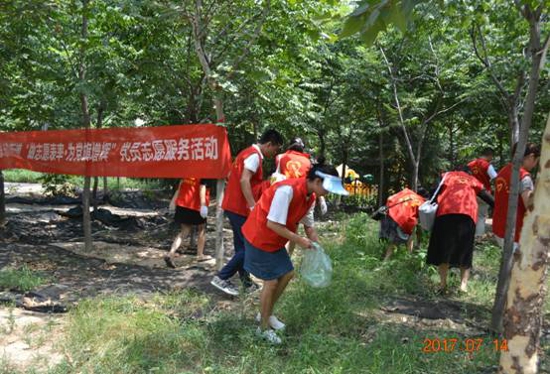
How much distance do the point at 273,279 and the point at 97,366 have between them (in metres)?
1.38

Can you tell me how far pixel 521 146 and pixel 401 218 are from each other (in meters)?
2.42

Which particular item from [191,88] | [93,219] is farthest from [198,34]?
[93,219]

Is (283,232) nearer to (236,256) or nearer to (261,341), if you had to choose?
(261,341)

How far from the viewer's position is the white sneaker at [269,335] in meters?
3.57

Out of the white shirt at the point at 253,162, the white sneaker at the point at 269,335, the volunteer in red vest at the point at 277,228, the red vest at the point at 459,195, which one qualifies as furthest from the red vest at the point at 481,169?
the white sneaker at the point at 269,335

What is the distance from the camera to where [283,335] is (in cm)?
372

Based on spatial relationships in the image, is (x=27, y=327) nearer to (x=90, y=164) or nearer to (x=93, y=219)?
(x=90, y=164)

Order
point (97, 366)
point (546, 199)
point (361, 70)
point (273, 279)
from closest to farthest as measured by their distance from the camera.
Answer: point (546, 199) < point (97, 366) < point (273, 279) < point (361, 70)

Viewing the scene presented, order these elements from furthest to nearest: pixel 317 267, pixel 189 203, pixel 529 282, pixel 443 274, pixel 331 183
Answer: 1. pixel 189 203
2. pixel 443 274
3. pixel 317 267
4. pixel 331 183
5. pixel 529 282

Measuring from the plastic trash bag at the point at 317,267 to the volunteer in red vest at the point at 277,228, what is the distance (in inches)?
4.9

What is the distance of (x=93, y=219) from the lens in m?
9.95

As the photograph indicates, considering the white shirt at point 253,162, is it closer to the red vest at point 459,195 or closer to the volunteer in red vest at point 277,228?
the volunteer in red vest at point 277,228
